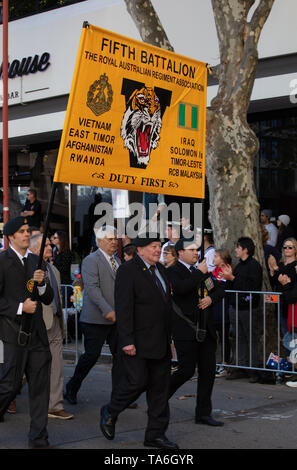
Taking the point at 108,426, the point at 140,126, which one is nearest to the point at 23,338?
the point at 108,426

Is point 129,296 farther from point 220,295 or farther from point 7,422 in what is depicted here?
point 7,422

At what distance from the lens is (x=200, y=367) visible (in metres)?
7.55

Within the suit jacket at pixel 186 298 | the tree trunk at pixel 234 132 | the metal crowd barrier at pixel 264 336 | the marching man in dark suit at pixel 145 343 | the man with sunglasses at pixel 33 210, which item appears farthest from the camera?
the man with sunglasses at pixel 33 210

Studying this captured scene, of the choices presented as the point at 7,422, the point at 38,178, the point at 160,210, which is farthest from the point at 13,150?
the point at 7,422

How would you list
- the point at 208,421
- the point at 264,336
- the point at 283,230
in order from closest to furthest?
the point at 208,421
the point at 264,336
the point at 283,230

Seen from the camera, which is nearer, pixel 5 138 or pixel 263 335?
pixel 263 335

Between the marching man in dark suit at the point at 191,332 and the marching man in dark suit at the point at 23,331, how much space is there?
4.60 ft

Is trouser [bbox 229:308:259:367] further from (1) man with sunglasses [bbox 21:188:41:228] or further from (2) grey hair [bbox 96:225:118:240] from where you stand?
(1) man with sunglasses [bbox 21:188:41:228]

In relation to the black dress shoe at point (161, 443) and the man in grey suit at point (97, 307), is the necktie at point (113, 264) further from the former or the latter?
the black dress shoe at point (161, 443)

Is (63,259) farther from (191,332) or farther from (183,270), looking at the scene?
(191,332)

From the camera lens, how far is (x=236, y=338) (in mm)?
10086

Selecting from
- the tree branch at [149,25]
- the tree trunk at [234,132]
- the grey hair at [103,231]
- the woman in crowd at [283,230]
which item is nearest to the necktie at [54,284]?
the grey hair at [103,231]

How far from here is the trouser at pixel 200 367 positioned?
7.36m

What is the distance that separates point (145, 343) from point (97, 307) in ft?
6.51
